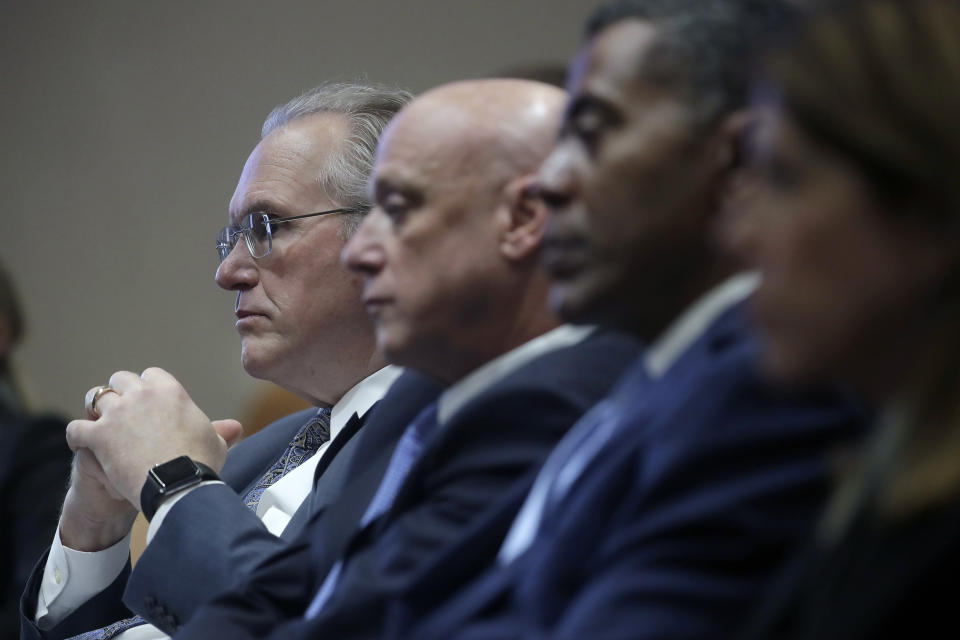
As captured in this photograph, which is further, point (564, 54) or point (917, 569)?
point (564, 54)

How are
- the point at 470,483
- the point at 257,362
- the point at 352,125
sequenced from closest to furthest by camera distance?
the point at 470,483 < the point at 257,362 < the point at 352,125

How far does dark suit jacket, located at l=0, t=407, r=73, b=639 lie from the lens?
301cm

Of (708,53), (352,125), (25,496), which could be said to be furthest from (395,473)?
(25,496)

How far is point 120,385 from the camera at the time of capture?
2.22m

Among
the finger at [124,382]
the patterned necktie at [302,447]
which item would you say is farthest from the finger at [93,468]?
the patterned necktie at [302,447]

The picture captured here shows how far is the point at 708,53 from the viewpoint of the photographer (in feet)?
4.24

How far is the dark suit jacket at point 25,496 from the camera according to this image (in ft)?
9.87

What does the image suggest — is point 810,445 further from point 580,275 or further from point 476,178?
point 476,178

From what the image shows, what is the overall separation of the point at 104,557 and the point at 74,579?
7 cm

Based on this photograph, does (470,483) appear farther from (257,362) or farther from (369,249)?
(257,362)

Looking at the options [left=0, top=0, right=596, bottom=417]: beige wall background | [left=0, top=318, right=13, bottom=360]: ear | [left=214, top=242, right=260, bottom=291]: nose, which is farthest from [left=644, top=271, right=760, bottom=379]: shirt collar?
[left=0, top=0, right=596, bottom=417]: beige wall background

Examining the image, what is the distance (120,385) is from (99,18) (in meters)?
3.40

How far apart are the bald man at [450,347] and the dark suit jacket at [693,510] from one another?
0.90 feet

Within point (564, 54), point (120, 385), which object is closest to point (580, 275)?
point (120, 385)
